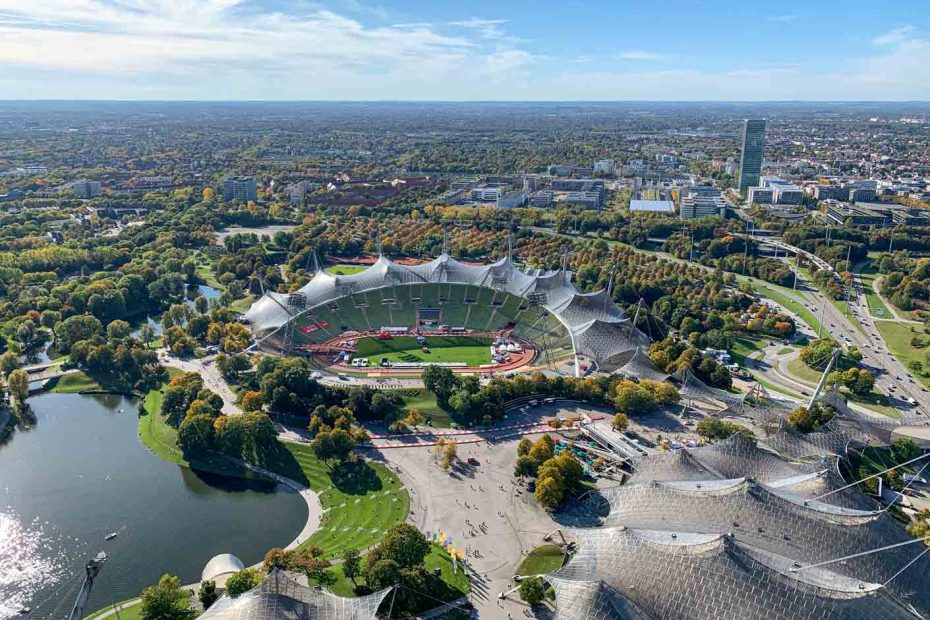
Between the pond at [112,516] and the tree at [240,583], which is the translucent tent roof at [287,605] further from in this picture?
the pond at [112,516]

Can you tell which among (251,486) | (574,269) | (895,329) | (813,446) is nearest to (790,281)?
(895,329)

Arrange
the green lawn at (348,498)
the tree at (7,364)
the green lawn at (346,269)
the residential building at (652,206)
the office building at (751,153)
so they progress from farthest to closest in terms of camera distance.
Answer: the office building at (751,153) < the residential building at (652,206) < the green lawn at (346,269) < the tree at (7,364) < the green lawn at (348,498)

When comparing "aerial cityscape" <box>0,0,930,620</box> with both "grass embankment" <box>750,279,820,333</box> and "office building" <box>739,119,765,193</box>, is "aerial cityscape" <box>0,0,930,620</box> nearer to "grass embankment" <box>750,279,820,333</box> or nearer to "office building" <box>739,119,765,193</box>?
"grass embankment" <box>750,279,820,333</box>

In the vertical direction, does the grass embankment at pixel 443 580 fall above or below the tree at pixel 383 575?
below

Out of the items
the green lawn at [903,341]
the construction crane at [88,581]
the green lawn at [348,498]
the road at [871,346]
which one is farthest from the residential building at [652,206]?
the construction crane at [88,581]

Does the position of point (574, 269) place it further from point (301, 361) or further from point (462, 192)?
point (462, 192)
